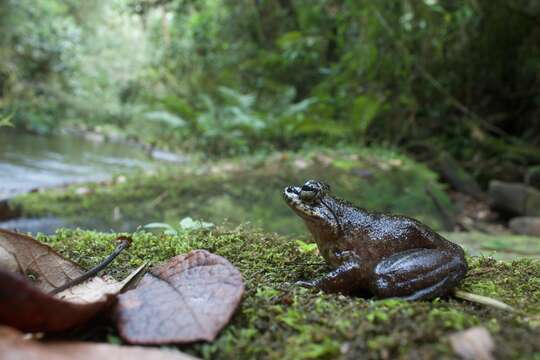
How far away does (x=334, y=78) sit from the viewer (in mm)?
11430

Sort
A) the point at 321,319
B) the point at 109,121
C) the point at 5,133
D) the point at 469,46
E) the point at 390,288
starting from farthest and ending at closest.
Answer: the point at 109,121
the point at 5,133
the point at 469,46
the point at 390,288
the point at 321,319

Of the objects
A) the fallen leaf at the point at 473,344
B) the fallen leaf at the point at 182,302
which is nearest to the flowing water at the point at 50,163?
the fallen leaf at the point at 182,302

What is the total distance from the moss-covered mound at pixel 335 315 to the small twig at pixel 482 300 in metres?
0.03

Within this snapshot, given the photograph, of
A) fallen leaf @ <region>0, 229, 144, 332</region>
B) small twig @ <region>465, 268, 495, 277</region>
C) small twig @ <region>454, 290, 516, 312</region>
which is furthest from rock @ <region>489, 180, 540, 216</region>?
fallen leaf @ <region>0, 229, 144, 332</region>

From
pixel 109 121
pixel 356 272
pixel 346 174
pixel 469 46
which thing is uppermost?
pixel 469 46

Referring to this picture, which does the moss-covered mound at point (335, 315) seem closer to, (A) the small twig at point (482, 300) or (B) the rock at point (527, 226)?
(A) the small twig at point (482, 300)

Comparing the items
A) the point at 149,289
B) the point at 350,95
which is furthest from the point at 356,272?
the point at 350,95

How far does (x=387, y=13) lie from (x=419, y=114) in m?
2.71

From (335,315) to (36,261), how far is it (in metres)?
1.12

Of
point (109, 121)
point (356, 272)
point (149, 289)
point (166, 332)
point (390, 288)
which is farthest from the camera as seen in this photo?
point (109, 121)

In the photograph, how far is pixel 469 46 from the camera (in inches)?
419

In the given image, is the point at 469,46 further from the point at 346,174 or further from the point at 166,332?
the point at 166,332

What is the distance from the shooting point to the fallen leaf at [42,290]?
1216 millimetres

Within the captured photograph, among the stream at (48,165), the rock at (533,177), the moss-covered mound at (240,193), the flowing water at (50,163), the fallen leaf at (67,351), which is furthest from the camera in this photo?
the rock at (533,177)
